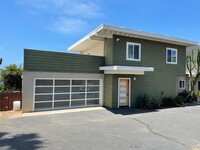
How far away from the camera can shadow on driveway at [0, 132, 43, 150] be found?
503cm

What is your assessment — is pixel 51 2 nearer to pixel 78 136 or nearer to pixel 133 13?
pixel 133 13

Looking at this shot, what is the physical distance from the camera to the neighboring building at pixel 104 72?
418 inches

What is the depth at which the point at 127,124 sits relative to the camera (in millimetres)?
8031

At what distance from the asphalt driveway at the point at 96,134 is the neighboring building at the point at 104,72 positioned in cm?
244

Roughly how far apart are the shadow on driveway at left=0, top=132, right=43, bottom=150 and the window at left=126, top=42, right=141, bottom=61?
8.76 m

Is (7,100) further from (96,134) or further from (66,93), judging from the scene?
(96,134)

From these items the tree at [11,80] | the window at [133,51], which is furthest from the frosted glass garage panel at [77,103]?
the tree at [11,80]

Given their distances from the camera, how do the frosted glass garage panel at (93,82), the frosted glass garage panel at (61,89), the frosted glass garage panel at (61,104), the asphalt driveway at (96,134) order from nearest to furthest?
the asphalt driveway at (96,134), the frosted glass garage panel at (61,89), the frosted glass garage panel at (61,104), the frosted glass garage panel at (93,82)

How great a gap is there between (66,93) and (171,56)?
1001 centimetres

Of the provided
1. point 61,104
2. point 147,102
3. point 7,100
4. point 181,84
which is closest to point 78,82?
point 61,104

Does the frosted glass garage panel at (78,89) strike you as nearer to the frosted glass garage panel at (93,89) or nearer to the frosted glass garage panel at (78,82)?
the frosted glass garage panel at (78,82)

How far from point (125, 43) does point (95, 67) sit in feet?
9.61

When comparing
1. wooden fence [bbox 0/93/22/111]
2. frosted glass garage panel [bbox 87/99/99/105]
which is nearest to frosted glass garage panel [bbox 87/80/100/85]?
frosted glass garage panel [bbox 87/99/99/105]

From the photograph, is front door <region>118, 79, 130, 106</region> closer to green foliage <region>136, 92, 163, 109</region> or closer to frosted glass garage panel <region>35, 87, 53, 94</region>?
green foliage <region>136, 92, 163, 109</region>
